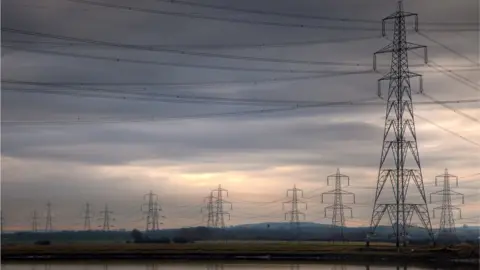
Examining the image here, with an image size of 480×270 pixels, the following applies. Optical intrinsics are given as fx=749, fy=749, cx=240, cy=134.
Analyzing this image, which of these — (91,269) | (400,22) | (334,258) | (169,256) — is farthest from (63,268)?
(400,22)

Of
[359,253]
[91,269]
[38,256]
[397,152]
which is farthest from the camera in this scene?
[38,256]

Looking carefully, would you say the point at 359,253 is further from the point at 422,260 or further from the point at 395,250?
the point at 422,260

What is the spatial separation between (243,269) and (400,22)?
59.8ft

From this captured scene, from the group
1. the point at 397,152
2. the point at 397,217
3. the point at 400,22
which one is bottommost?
the point at 397,217

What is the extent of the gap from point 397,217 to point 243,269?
405 inches

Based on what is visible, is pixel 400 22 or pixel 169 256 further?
pixel 169 256

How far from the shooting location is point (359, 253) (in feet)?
177

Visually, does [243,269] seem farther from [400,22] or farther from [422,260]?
[400,22]

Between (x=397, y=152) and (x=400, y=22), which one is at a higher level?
(x=400, y=22)

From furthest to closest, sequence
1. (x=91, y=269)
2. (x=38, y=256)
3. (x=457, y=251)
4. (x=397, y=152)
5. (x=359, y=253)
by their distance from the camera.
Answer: (x=38, y=256)
(x=359, y=253)
(x=457, y=251)
(x=397, y=152)
(x=91, y=269)

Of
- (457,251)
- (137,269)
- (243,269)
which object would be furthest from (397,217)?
(137,269)

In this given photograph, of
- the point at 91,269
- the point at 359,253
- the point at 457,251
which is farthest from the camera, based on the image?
the point at 359,253

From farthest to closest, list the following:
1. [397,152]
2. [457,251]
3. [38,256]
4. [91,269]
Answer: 1. [38,256]
2. [457,251]
3. [397,152]
4. [91,269]

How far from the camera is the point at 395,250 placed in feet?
169
